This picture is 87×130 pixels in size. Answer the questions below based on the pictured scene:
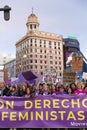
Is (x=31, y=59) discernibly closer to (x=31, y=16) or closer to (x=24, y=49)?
(x=24, y=49)

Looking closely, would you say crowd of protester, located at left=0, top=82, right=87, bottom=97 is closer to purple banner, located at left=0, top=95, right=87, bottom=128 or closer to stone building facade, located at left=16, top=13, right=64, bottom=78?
purple banner, located at left=0, top=95, right=87, bottom=128

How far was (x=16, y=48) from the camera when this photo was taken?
577 feet

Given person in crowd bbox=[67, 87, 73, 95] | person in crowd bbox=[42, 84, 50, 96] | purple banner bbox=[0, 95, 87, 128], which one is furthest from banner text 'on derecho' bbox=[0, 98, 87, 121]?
person in crowd bbox=[42, 84, 50, 96]

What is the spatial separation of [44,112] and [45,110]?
2.8 inches

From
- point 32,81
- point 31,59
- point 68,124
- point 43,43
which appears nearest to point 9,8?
point 32,81

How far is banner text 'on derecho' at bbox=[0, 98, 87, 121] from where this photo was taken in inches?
477

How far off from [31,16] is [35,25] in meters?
4.42

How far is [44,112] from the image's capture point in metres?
12.2

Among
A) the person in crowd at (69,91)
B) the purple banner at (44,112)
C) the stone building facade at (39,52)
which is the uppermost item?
the stone building facade at (39,52)

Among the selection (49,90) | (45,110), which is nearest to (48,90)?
(49,90)

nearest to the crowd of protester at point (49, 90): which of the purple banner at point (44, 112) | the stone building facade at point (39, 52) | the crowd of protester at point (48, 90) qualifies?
the crowd of protester at point (48, 90)

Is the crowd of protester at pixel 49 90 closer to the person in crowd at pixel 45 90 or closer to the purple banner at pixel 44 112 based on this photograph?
the person in crowd at pixel 45 90

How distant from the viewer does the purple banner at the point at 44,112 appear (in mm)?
12047

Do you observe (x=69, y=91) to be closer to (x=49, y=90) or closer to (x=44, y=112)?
(x=49, y=90)
